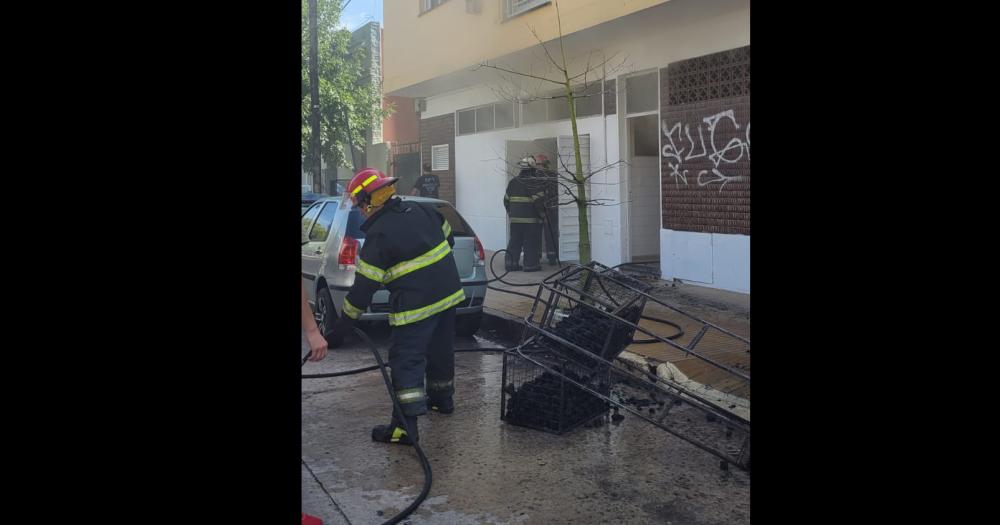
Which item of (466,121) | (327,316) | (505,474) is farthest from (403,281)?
(466,121)

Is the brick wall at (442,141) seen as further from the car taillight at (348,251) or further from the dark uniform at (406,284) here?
the dark uniform at (406,284)

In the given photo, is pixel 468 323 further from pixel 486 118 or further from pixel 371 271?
pixel 486 118

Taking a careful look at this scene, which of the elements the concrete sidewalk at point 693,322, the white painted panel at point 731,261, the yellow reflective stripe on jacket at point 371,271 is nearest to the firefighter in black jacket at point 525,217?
the concrete sidewalk at point 693,322

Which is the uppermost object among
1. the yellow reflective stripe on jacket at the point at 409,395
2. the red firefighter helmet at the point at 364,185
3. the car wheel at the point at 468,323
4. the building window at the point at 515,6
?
the building window at the point at 515,6

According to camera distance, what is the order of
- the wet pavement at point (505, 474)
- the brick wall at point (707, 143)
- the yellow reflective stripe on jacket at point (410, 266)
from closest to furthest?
the wet pavement at point (505, 474), the yellow reflective stripe on jacket at point (410, 266), the brick wall at point (707, 143)

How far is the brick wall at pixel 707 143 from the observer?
9.48 metres

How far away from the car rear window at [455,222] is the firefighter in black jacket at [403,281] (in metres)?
2.80

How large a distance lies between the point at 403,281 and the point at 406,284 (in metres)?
0.03
